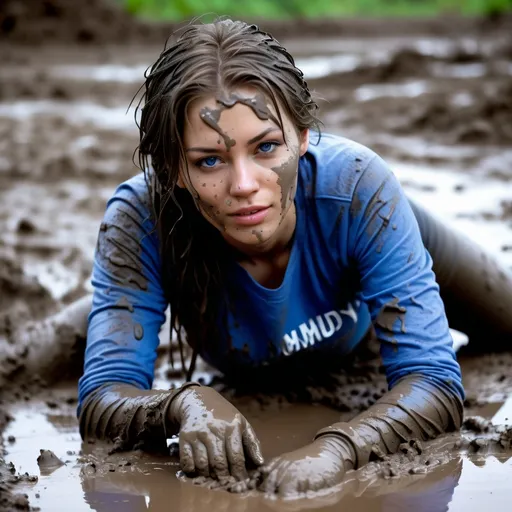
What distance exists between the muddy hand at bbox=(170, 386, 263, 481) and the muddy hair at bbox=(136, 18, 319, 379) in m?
0.51

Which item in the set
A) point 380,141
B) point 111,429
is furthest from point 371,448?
point 380,141

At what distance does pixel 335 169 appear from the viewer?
2918mm

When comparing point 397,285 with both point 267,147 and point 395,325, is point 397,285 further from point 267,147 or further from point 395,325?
point 267,147

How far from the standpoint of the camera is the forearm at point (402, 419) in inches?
101

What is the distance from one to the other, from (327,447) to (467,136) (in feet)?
16.0

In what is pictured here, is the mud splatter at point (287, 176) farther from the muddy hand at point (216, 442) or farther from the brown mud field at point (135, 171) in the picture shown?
the muddy hand at point (216, 442)

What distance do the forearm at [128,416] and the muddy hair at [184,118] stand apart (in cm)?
32

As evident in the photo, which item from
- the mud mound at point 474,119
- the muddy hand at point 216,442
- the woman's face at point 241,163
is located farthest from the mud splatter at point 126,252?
the mud mound at point 474,119

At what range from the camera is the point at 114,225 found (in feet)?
9.84

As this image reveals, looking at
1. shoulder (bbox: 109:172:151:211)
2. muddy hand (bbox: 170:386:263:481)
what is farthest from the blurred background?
muddy hand (bbox: 170:386:263:481)

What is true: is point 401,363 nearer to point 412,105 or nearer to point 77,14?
point 412,105

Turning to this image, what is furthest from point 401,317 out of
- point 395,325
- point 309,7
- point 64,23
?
point 309,7

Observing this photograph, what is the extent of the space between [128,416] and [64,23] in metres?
10.8

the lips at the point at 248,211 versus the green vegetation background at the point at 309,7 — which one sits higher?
the green vegetation background at the point at 309,7
